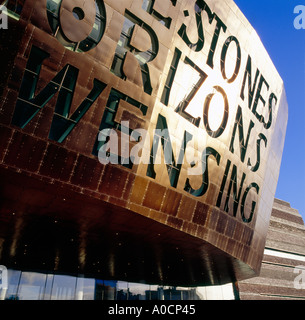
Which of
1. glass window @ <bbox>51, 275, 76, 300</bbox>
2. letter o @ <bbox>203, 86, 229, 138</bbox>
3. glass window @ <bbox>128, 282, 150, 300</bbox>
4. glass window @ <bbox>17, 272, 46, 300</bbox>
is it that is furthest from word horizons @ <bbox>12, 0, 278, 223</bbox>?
glass window @ <bbox>17, 272, 46, 300</bbox>

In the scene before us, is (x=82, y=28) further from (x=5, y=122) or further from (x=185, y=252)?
(x=185, y=252)

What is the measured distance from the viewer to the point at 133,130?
1243 centimetres

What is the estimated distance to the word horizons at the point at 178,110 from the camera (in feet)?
35.2

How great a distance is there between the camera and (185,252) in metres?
18.0

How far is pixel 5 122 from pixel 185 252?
510 inches

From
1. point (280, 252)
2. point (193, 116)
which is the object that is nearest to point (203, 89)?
point (193, 116)

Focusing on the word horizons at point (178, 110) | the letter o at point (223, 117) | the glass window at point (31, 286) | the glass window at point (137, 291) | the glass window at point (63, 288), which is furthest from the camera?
the glass window at point (137, 291)

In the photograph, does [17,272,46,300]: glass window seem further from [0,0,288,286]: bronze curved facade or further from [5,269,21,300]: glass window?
[0,0,288,286]: bronze curved facade

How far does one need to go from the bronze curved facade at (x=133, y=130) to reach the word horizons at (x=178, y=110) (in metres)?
0.05

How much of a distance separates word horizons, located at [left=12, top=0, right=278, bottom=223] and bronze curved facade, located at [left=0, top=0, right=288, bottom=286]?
5cm

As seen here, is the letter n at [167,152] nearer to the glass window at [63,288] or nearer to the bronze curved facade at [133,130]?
the bronze curved facade at [133,130]

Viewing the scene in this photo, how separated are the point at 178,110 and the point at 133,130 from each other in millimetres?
2810

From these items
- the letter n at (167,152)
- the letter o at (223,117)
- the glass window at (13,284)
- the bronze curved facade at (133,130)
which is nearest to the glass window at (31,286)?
the glass window at (13,284)
